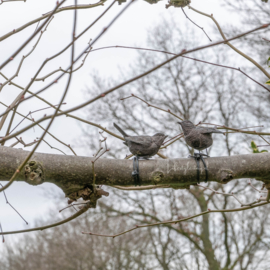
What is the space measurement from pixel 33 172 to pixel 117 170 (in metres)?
0.34

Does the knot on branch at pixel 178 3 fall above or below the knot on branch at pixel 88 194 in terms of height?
above

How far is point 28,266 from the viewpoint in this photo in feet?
59.5

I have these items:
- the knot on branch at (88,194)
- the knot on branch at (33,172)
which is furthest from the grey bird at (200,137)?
the knot on branch at (33,172)

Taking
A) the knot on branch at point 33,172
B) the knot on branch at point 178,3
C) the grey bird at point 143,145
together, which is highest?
the knot on branch at point 178,3

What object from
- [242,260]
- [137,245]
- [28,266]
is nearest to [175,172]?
[242,260]

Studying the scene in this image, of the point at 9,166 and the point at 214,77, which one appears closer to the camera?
the point at 9,166

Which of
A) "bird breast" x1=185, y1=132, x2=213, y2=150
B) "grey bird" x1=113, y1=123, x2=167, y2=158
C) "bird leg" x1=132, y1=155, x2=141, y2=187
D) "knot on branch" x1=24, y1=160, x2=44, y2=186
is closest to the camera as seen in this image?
"knot on branch" x1=24, y1=160, x2=44, y2=186

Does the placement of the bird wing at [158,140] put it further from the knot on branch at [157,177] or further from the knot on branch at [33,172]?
the knot on branch at [33,172]

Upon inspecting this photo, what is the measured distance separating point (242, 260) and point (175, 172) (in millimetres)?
9799

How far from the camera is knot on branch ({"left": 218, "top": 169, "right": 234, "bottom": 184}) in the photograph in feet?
4.66

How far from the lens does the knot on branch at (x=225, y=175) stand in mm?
1421

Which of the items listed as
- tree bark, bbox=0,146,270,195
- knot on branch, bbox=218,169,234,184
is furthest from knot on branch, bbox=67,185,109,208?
knot on branch, bbox=218,169,234,184

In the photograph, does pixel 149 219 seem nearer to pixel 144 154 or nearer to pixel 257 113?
pixel 257 113

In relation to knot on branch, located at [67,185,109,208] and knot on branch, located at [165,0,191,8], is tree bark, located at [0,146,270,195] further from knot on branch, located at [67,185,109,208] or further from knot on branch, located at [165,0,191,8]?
knot on branch, located at [165,0,191,8]
